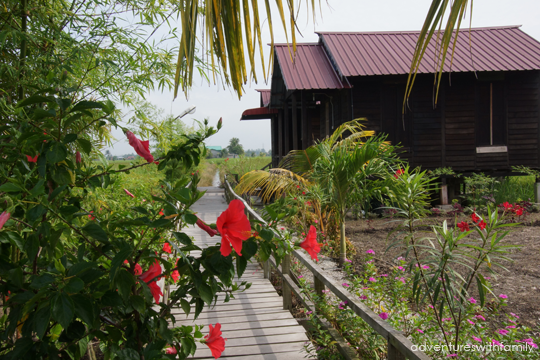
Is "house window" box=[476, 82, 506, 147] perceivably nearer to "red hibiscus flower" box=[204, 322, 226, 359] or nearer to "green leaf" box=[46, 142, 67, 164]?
"red hibiscus flower" box=[204, 322, 226, 359]

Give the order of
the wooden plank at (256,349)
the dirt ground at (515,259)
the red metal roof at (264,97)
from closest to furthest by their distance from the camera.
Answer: the wooden plank at (256,349) < the dirt ground at (515,259) < the red metal roof at (264,97)

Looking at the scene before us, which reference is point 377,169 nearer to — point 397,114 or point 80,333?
point 80,333

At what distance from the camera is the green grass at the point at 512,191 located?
999 centimetres

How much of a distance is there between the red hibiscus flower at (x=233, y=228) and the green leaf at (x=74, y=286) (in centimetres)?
39

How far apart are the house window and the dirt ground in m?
2.50

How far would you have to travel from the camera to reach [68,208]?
1.19 m

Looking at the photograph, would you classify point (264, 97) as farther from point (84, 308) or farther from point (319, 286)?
point (84, 308)

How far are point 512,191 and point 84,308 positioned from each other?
12007 millimetres

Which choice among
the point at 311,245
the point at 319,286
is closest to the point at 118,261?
the point at 311,245

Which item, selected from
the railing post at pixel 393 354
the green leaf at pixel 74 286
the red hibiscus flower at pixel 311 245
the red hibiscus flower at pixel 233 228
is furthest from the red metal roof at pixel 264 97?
the green leaf at pixel 74 286

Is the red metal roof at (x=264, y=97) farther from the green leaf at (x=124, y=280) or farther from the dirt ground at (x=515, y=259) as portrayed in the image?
the green leaf at (x=124, y=280)

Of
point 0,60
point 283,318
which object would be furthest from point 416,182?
point 0,60

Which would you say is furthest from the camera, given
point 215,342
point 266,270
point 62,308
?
point 266,270

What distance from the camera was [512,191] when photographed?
1060 centimetres
